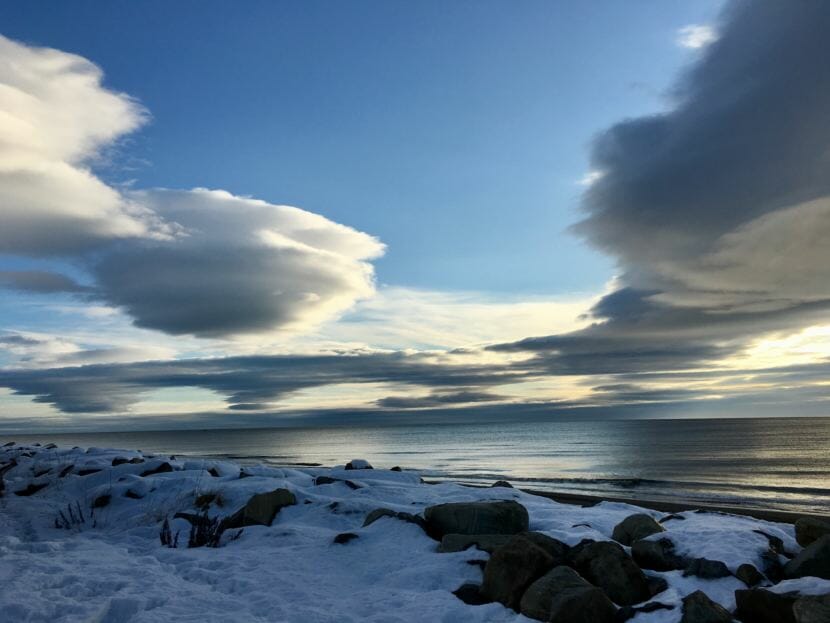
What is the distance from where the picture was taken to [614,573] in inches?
229

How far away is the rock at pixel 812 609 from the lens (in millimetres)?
4352

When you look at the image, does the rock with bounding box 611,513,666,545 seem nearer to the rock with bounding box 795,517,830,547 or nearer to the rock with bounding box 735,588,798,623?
the rock with bounding box 795,517,830,547

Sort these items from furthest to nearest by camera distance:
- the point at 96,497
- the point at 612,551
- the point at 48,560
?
the point at 96,497
the point at 48,560
the point at 612,551

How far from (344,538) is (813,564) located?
207 inches

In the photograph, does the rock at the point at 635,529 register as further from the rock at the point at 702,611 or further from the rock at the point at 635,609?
the rock at the point at 702,611

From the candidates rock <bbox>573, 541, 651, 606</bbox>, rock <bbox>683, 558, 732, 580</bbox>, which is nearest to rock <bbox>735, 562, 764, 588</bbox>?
rock <bbox>683, 558, 732, 580</bbox>

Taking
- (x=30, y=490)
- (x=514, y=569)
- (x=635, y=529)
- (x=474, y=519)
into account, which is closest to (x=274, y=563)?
(x=474, y=519)

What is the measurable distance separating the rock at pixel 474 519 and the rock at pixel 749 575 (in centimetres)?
285

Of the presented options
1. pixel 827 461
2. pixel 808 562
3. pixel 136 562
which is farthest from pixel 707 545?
pixel 827 461

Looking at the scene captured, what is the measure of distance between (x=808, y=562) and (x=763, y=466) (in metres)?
37.9

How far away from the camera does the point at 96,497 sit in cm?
1094

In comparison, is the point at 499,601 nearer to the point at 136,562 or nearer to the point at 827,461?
the point at 136,562

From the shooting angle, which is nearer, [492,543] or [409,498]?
[492,543]

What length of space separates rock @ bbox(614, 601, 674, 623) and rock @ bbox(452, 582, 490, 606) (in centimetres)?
127
